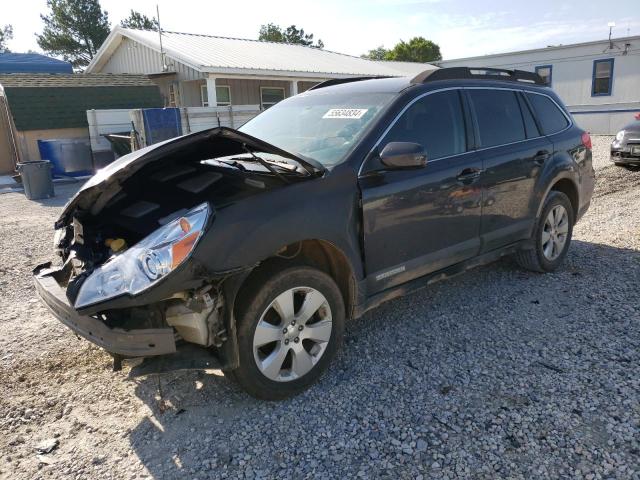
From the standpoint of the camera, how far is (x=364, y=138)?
3.42 m

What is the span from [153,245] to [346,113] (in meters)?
1.86

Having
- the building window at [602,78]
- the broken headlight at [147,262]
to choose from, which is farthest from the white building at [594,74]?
the broken headlight at [147,262]

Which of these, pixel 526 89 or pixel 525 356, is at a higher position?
pixel 526 89

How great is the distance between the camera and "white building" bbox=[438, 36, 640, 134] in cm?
2169

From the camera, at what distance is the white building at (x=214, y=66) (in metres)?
17.2

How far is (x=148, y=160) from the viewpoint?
2828mm

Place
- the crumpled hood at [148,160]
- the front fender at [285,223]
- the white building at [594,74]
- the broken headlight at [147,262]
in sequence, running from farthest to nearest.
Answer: the white building at [594,74] < the crumpled hood at [148,160] < the front fender at [285,223] < the broken headlight at [147,262]

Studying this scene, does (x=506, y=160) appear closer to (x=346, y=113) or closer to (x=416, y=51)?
(x=346, y=113)

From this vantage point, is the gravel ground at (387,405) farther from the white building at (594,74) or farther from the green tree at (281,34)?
the green tree at (281,34)

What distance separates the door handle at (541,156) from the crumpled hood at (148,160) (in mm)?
2456

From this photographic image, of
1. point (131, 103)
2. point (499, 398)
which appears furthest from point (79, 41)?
point (499, 398)

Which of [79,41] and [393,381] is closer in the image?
[393,381]

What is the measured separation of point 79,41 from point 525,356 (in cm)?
4704

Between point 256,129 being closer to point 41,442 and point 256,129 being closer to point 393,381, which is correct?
point 393,381
